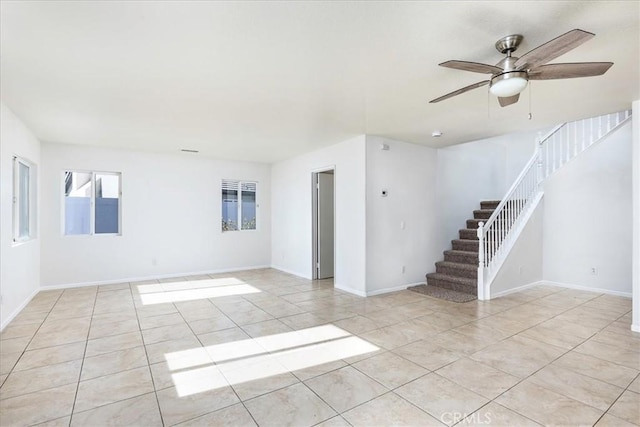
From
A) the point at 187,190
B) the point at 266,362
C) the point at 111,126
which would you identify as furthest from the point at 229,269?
the point at 266,362

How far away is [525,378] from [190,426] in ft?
8.04

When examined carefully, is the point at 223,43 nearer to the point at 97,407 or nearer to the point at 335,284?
the point at 97,407

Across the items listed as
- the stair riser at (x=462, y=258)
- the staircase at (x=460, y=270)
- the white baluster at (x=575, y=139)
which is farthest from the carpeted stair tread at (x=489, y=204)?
the stair riser at (x=462, y=258)

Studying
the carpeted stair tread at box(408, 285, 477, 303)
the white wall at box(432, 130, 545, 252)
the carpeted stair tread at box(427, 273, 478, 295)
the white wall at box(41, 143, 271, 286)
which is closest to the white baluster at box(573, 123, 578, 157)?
the white wall at box(432, 130, 545, 252)

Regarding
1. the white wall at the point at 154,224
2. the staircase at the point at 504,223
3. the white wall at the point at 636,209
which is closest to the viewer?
the white wall at the point at 636,209

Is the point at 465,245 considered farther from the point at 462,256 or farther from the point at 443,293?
the point at 443,293

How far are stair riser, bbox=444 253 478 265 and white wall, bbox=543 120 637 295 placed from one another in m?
1.56

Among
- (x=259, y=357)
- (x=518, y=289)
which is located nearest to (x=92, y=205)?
(x=259, y=357)

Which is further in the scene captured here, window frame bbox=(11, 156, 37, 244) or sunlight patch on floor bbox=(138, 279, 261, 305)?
sunlight patch on floor bbox=(138, 279, 261, 305)

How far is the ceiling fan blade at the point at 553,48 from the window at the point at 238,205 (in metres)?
6.06

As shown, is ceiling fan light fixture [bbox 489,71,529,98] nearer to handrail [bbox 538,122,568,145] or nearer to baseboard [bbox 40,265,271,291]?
handrail [bbox 538,122,568,145]

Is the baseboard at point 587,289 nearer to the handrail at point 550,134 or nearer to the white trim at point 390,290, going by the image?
the white trim at point 390,290

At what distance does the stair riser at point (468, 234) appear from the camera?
6.11m

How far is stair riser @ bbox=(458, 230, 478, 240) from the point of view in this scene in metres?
6.11
